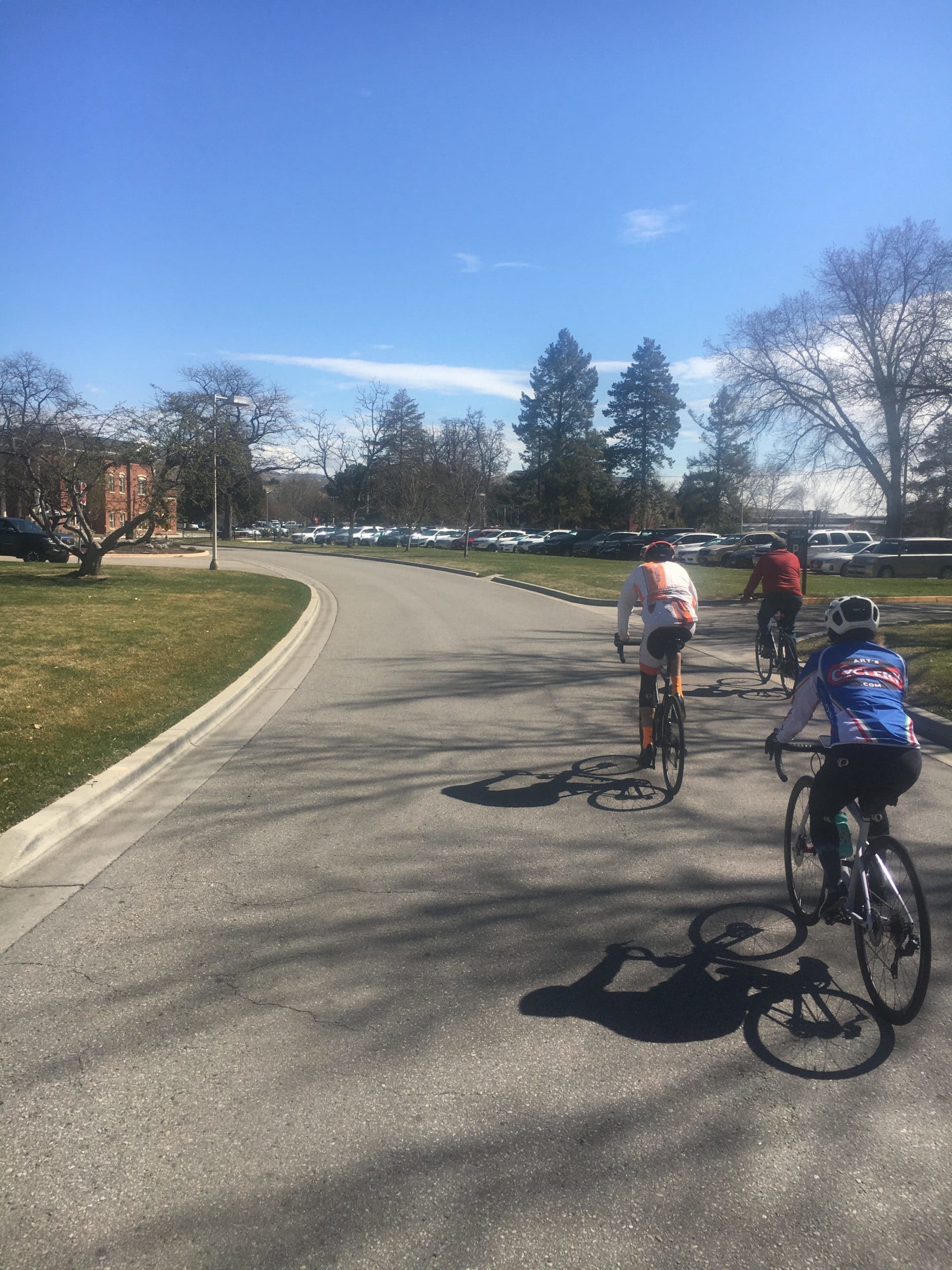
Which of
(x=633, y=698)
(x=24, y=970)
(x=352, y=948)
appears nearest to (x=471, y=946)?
(x=352, y=948)

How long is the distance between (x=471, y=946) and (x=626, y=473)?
8042 centimetres

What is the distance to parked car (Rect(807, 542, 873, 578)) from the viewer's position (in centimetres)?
4259

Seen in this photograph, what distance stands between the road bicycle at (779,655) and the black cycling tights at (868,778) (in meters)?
7.80

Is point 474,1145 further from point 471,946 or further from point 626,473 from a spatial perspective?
point 626,473

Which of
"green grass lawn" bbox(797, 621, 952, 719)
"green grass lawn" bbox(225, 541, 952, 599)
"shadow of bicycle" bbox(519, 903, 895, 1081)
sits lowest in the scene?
"shadow of bicycle" bbox(519, 903, 895, 1081)

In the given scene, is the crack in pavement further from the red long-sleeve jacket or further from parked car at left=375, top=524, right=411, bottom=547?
parked car at left=375, top=524, right=411, bottom=547

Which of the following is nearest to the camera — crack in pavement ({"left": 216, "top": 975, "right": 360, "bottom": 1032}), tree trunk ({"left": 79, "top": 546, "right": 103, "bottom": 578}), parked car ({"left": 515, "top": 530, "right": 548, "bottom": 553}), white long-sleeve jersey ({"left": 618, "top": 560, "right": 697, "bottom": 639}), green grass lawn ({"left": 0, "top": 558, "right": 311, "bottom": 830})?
crack in pavement ({"left": 216, "top": 975, "right": 360, "bottom": 1032})

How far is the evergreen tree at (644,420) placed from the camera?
79.7 metres

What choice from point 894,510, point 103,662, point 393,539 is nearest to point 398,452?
point 393,539

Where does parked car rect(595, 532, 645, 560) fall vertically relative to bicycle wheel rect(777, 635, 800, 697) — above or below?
above

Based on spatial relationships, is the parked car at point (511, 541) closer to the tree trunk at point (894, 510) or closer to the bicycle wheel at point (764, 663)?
the tree trunk at point (894, 510)

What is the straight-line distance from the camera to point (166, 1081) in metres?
3.32

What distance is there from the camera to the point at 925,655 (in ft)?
43.2

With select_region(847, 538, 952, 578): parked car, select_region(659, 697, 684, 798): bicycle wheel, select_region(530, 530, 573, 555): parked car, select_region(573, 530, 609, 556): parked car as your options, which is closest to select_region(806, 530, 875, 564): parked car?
select_region(847, 538, 952, 578): parked car
